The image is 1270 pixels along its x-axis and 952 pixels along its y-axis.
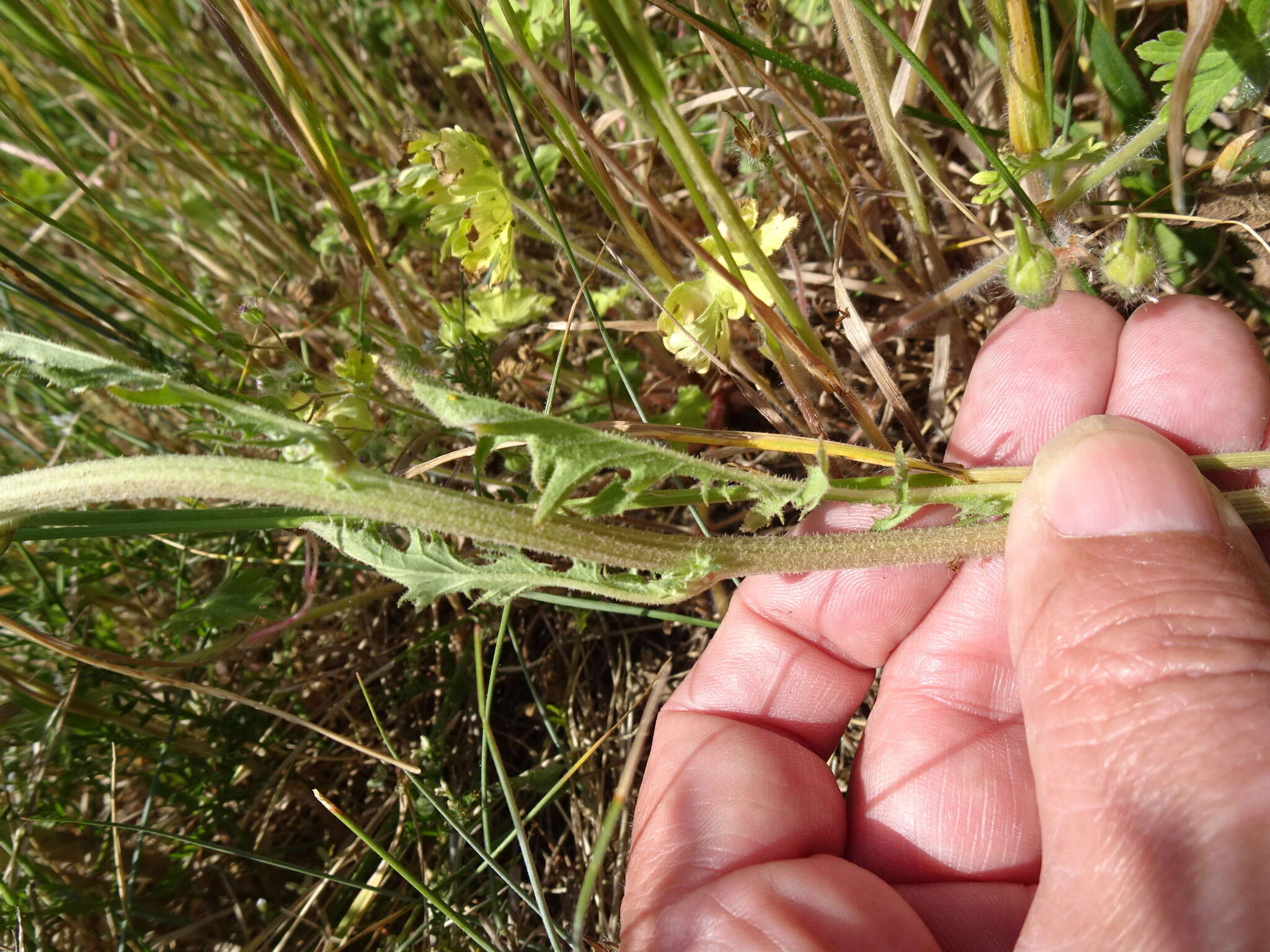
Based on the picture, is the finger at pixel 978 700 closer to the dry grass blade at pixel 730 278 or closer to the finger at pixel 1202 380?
the finger at pixel 1202 380

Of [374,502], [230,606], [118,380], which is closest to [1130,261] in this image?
[374,502]

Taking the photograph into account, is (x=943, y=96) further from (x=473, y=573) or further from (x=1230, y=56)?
(x=473, y=573)

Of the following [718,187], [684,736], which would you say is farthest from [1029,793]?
[718,187]

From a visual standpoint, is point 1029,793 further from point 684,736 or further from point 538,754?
point 538,754

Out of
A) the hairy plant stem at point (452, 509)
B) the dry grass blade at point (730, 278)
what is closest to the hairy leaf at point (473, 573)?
the hairy plant stem at point (452, 509)

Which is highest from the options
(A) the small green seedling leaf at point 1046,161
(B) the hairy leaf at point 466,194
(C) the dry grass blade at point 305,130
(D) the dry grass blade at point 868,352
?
(C) the dry grass blade at point 305,130

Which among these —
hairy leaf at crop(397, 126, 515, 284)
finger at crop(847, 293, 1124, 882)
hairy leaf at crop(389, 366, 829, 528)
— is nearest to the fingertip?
finger at crop(847, 293, 1124, 882)
